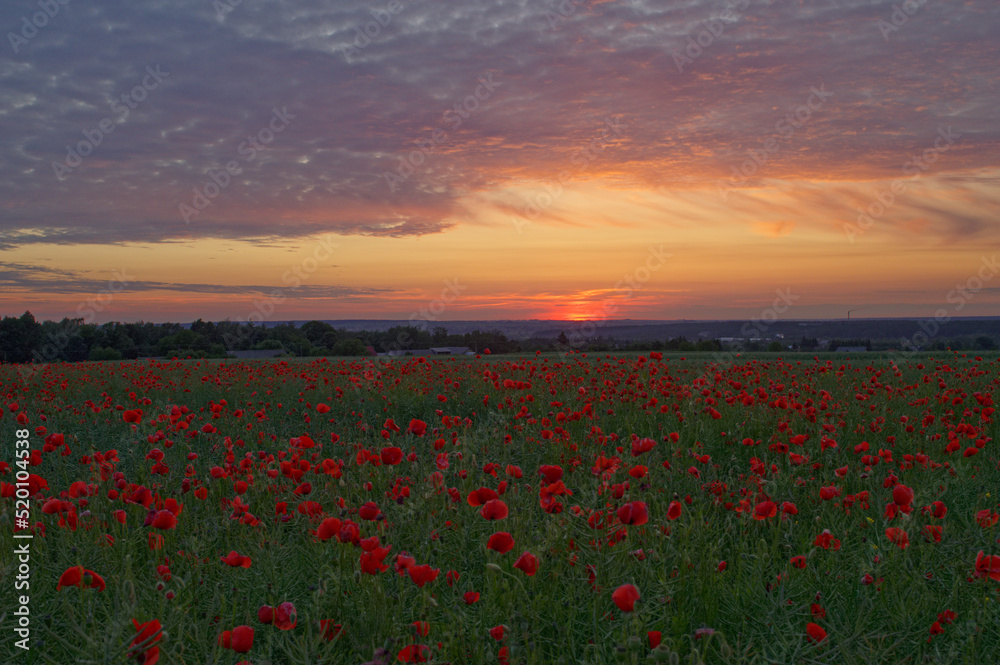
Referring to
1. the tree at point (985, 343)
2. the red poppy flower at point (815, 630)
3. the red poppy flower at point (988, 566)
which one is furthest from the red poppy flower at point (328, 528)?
the tree at point (985, 343)

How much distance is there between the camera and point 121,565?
3.25m

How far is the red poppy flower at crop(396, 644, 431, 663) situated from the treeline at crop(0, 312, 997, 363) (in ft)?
88.7

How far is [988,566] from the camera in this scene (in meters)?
2.40

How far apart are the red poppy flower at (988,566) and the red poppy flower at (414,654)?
2.13 metres

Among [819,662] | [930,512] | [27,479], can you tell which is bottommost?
[819,662]

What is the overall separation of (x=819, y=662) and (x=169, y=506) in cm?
293

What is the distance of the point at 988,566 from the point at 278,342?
38.0 meters

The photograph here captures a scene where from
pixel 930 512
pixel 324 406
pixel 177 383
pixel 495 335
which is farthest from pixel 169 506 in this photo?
pixel 495 335

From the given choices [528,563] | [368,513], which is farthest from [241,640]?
[528,563]

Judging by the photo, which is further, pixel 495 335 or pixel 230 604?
pixel 495 335

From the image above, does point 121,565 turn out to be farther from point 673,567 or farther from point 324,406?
point 673,567

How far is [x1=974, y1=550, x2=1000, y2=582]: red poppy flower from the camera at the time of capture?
2.38 m

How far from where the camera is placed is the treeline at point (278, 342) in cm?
3108

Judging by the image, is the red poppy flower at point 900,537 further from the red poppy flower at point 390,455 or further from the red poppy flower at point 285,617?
the red poppy flower at point 285,617
